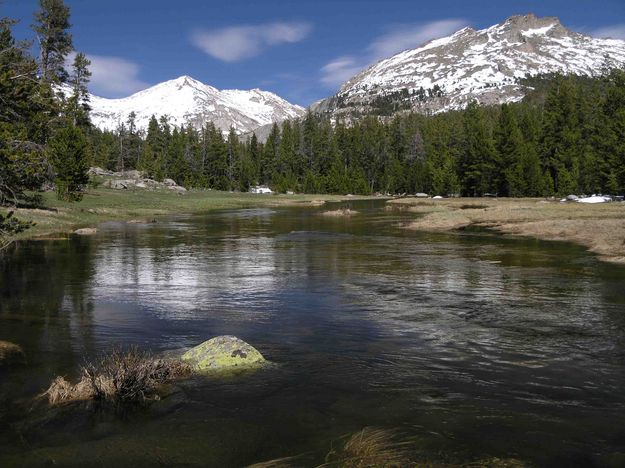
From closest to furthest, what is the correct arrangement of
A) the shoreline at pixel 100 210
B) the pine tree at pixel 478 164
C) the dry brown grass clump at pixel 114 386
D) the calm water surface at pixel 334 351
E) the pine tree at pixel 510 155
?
1. the calm water surface at pixel 334 351
2. the dry brown grass clump at pixel 114 386
3. the shoreline at pixel 100 210
4. the pine tree at pixel 510 155
5. the pine tree at pixel 478 164

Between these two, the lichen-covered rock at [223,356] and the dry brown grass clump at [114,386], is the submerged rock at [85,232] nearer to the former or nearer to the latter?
the lichen-covered rock at [223,356]

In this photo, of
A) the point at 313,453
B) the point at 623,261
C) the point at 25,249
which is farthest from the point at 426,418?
the point at 25,249

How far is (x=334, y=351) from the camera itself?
1466 cm

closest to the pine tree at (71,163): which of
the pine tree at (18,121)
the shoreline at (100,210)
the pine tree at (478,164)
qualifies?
the shoreline at (100,210)

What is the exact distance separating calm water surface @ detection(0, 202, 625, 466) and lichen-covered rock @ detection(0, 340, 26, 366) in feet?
1.14

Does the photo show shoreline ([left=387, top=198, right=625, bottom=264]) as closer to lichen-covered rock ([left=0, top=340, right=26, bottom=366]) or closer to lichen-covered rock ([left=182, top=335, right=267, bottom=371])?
lichen-covered rock ([left=182, top=335, right=267, bottom=371])

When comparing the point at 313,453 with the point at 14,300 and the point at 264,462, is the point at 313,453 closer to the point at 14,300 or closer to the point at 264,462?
the point at 264,462

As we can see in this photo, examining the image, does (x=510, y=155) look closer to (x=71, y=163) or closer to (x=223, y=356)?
(x=71, y=163)

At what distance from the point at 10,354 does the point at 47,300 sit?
738 cm

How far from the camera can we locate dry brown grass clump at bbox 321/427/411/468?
27.0 feet

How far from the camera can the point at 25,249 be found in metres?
36.2

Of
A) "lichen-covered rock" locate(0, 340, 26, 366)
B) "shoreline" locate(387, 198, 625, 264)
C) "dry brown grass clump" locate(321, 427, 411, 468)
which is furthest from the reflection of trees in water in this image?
"shoreline" locate(387, 198, 625, 264)

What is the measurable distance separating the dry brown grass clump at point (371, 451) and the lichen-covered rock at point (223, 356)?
4603 millimetres

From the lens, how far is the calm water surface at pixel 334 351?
9.25 m
